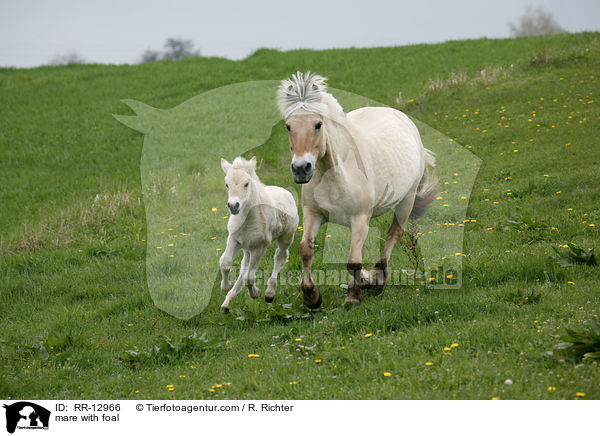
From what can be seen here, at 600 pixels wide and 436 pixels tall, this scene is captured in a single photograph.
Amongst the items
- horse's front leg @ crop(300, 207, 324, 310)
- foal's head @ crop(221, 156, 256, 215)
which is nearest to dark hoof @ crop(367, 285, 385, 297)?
horse's front leg @ crop(300, 207, 324, 310)

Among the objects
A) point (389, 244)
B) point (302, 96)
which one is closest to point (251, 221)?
point (302, 96)

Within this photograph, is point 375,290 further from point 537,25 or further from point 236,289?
point 537,25

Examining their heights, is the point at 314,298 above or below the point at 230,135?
below

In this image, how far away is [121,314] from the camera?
8297 mm

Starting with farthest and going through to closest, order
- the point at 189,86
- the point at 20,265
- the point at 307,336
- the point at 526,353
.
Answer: the point at 189,86 < the point at 20,265 < the point at 307,336 < the point at 526,353

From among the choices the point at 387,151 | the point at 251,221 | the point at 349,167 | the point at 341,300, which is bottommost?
the point at 341,300

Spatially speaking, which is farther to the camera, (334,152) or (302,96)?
→ (334,152)

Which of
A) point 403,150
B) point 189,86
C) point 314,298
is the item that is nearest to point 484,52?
point 189,86

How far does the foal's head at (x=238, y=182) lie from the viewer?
20.2 feet

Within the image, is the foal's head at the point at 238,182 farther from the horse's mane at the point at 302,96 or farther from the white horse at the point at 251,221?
the horse's mane at the point at 302,96

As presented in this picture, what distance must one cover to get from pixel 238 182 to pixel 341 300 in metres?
2.42

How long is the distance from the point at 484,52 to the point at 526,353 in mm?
Answer: 26106

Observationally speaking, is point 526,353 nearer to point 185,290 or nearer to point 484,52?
point 185,290

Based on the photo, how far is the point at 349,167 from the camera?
6965 millimetres
